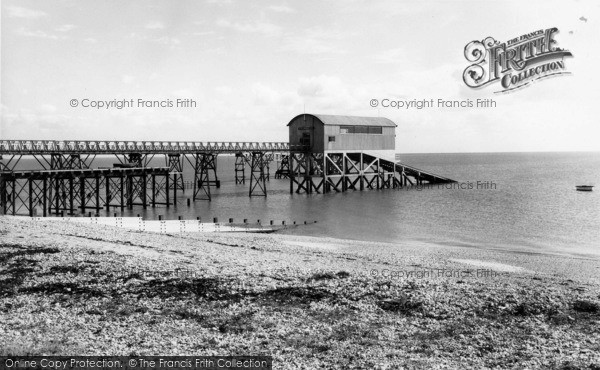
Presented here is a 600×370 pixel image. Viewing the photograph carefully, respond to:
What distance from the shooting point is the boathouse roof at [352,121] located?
6397 cm

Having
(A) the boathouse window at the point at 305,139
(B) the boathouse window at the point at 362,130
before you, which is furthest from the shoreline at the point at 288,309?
(B) the boathouse window at the point at 362,130

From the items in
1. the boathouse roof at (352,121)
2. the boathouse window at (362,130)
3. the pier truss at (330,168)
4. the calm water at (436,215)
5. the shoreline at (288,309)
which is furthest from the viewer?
the pier truss at (330,168)

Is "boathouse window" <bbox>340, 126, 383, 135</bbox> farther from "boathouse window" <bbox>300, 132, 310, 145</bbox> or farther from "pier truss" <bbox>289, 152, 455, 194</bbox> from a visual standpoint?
"boathouse window" <bbox>300, 132, 310, 145</bbox>

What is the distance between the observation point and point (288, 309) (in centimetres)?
1461

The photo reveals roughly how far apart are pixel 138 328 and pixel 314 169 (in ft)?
187

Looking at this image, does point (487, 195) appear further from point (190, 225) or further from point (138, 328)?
point (138, 328)

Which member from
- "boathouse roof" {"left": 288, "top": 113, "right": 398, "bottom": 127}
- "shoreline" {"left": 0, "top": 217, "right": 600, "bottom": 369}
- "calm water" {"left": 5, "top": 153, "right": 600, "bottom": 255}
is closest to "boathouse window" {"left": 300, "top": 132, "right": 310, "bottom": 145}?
"boathouse roof" {"left": 288, "top": 113, "right": 398, "bottom": 127}

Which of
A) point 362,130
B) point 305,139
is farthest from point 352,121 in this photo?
point 305,139

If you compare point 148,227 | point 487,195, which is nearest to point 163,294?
point 148,227

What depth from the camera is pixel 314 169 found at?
69.4 meters

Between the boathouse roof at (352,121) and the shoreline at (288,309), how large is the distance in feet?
138

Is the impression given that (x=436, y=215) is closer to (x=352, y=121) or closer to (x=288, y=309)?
(x=352, y=121)

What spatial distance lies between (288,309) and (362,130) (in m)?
55.3

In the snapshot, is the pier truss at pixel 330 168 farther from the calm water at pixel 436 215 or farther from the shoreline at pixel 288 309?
the shoreline at pixel 288 309
